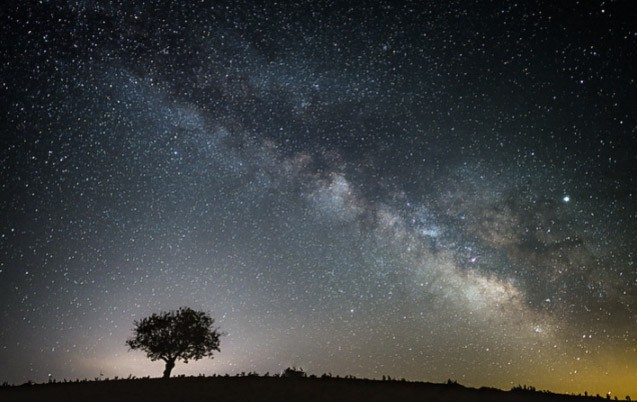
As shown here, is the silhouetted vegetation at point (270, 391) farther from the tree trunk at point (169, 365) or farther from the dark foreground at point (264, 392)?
the tree trunk at point (169, 365)

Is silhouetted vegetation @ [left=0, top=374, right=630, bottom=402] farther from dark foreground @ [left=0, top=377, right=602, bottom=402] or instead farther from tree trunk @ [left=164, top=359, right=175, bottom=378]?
tree trunk @ [left=164, top=359, right=175, bottom=378]

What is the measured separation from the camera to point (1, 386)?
28578mm

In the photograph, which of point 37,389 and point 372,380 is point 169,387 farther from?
point 372,380

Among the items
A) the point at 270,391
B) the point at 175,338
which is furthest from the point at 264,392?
the point at 175,338

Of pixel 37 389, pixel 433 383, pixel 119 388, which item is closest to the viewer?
pixel 433 383

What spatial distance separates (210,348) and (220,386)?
674 inches

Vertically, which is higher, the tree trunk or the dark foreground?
the tree trunk

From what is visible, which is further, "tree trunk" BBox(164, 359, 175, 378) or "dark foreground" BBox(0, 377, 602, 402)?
"tree trunk" BBox(164, 359, 175, 378)

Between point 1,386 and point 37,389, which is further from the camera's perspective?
point 1,386

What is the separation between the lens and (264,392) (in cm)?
2231

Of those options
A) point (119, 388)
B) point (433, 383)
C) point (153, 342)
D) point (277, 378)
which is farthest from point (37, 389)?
point (433, 383)

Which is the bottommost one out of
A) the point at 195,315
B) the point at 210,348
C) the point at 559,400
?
the point at 559,400

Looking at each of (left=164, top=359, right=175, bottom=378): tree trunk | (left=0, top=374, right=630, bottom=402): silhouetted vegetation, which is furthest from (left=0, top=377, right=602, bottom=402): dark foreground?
(left=164, top=359, right=175, bottom=378): tree trunk

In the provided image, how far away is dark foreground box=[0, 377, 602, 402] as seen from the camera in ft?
68.3
